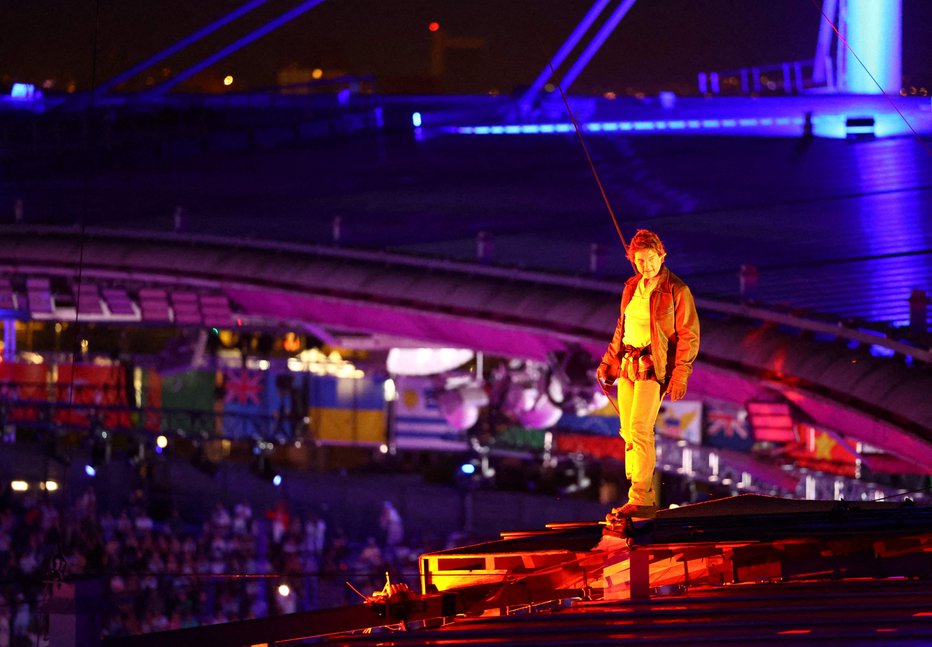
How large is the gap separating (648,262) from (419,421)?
69.2 feet

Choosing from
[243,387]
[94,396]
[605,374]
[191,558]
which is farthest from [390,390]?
[605,374]

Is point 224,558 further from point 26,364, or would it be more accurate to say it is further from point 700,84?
point 700,84

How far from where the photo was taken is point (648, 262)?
32.8 feet

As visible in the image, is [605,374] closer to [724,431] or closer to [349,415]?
[724,431]

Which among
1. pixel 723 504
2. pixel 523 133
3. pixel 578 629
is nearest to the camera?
pixel 578 629

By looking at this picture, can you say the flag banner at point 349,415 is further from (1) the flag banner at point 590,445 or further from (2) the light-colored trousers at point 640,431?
(2) the light-colored trousers at point 640,431

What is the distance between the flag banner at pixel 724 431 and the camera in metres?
25.7

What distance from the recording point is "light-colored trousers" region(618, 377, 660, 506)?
10.1 m

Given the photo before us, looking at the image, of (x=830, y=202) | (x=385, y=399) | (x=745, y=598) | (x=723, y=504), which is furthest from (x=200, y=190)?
(x=745, y=598)

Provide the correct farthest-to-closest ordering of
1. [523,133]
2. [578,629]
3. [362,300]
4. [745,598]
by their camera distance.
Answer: [523,133] < [362,300] < [745,598] < [578,629]

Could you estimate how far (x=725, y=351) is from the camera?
17531 mm

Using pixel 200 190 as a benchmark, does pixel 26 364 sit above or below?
below

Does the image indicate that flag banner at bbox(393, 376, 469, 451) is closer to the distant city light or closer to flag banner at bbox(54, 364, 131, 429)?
the distant city light

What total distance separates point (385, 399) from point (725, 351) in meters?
14.3
